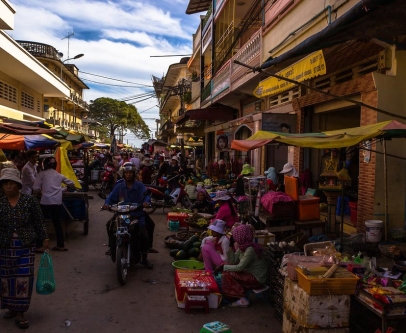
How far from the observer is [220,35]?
21188 mm

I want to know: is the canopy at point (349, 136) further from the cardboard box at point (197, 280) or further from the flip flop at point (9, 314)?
the flip flop at point (9, 314)

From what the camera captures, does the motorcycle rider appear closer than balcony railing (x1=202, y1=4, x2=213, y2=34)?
Yes

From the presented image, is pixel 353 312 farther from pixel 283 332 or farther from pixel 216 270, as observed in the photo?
pixel 216 270

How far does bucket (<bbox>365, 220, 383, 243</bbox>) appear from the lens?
24.7ft

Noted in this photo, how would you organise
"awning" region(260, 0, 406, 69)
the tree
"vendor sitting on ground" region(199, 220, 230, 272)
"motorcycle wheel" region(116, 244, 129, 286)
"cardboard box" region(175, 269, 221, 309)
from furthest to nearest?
the tree < "vendor sitting on ground" region(199, 220, 230, 272) < "motorcycle wheel" region(116, 244, 129, 286) < "cardboard box" region(175, 269, 221, 309) < "awning" region(260, 0, 406, 69)

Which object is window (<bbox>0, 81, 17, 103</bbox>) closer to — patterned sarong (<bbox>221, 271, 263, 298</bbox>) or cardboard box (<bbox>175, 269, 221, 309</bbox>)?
cardboard box (<bbox>175, 269, 221, 309</bbox>)

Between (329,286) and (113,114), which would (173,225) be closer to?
(329,286)

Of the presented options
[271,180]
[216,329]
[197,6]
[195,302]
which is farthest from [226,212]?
[197,6]

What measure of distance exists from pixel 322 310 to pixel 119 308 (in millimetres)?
2513

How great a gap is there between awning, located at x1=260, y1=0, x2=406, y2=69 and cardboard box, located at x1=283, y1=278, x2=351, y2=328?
2642 millimetres

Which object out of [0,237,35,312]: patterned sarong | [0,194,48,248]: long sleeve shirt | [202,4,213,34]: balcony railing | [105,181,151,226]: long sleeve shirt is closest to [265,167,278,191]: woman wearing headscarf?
[105,181,151,226]: long sleeve shirt

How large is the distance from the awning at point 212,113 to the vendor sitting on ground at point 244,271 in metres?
15.2

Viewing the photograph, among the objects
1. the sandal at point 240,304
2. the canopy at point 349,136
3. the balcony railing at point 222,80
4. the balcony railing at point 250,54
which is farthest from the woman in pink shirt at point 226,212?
the balcony railing at point 222,80

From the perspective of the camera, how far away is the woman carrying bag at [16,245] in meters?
4.22
